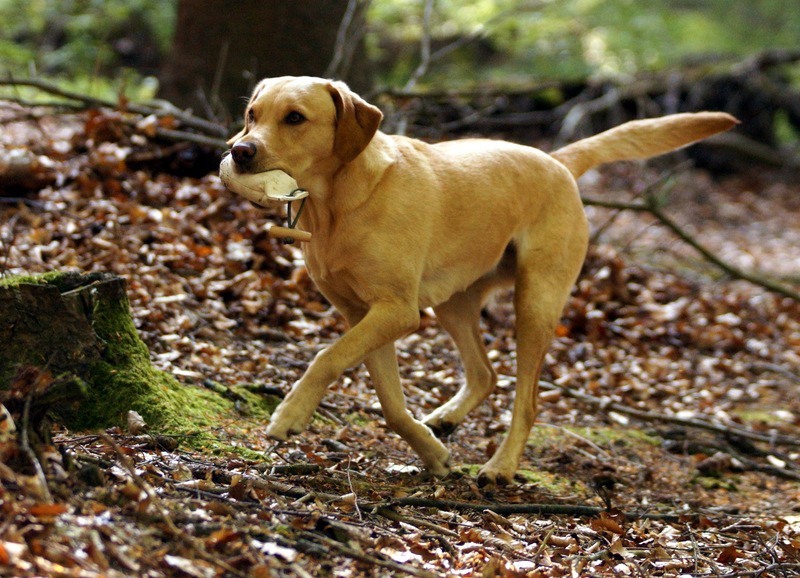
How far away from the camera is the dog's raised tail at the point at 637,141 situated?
5.52 meters

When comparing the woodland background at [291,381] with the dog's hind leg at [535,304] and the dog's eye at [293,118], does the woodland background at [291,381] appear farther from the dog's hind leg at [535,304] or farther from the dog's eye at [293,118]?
the dog's eye at [293,118]

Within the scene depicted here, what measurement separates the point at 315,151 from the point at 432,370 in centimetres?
290

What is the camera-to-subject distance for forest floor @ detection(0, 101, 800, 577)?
297 centimetres

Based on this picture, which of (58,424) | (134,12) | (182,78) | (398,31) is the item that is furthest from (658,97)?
(58,424)

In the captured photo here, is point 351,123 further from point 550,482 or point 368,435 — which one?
point 550,482

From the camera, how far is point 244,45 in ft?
26.1

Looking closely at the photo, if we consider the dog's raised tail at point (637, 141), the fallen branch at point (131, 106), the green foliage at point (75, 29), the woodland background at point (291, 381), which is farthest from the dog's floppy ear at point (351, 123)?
the green foliage at point (75, 29)

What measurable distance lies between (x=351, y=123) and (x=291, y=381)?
6.93 feet

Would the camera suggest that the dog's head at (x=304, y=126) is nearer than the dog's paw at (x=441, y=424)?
Yes

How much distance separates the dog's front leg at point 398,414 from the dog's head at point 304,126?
1.09 metres

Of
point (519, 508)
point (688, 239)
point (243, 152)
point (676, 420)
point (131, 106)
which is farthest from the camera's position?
point (688, 239)

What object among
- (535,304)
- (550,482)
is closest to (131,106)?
(535,304)

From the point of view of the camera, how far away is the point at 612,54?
16297mm

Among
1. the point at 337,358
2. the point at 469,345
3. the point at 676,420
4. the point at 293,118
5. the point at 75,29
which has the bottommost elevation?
the point at 676,420
